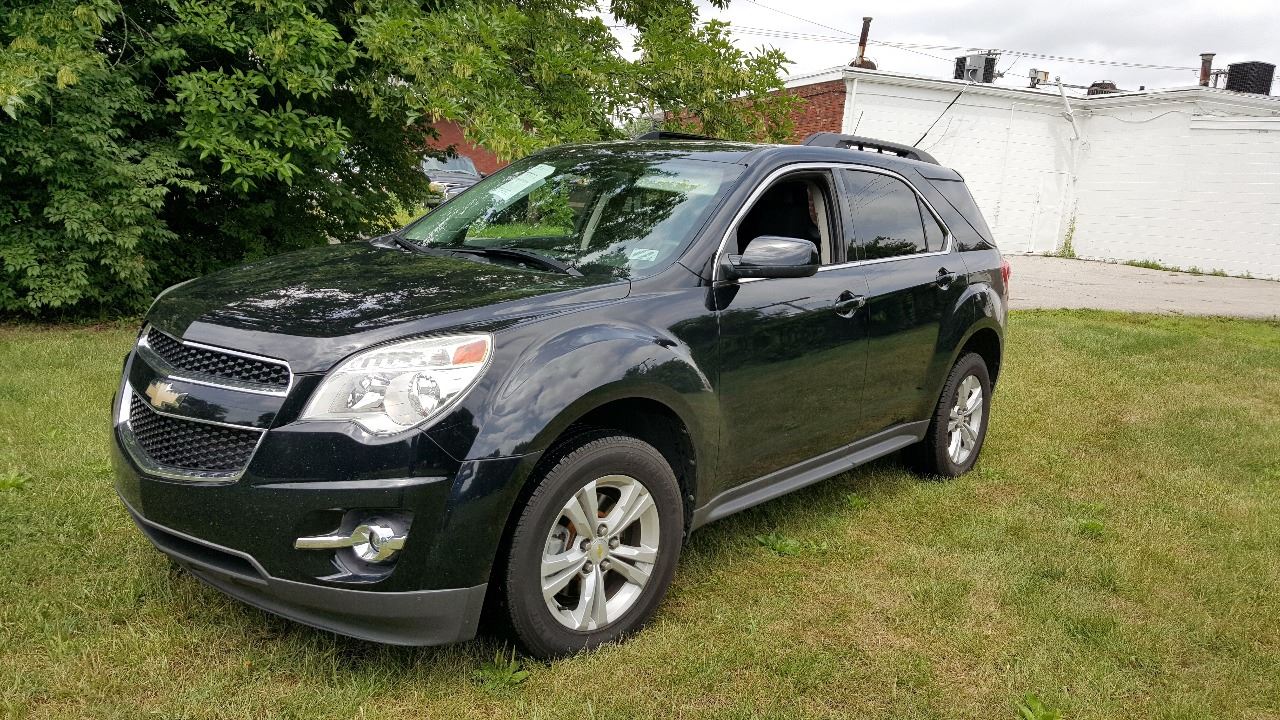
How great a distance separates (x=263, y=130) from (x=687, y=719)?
648 centimetres

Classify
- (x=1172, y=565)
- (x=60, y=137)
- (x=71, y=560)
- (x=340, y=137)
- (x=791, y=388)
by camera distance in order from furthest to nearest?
(x=340, y=137) < (x=60, y=137) < (x=1172, y=565) < (x=791, y=388) < (x=71, y=560)

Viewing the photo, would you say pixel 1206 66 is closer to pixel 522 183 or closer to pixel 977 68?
pixel 977 68

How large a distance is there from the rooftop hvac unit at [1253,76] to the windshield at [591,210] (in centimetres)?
2682

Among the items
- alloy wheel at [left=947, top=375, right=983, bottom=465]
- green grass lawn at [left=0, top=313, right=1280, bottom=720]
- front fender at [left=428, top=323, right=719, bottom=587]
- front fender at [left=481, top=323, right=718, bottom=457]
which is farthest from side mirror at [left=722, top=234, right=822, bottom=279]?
alloy wheel at [left=947, top=375, right=983, bottom=465]

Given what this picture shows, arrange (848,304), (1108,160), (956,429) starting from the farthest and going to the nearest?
1. (1108,160)
2. (956,429)
3. (848,304)

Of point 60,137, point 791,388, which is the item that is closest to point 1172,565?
point 791,388

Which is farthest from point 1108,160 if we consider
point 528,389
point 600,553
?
point 528,389

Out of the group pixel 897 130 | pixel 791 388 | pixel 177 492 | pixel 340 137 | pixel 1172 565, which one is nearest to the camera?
pixel 177 492

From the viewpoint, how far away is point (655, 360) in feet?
10.7

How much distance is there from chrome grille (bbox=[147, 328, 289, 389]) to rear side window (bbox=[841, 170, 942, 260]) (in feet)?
8.55

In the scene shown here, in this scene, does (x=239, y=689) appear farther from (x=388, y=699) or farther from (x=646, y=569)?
(x=646, y=569)

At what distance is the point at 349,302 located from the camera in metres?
3.05

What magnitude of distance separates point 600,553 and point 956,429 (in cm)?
302

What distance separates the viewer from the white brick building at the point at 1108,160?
20188 millimetres
